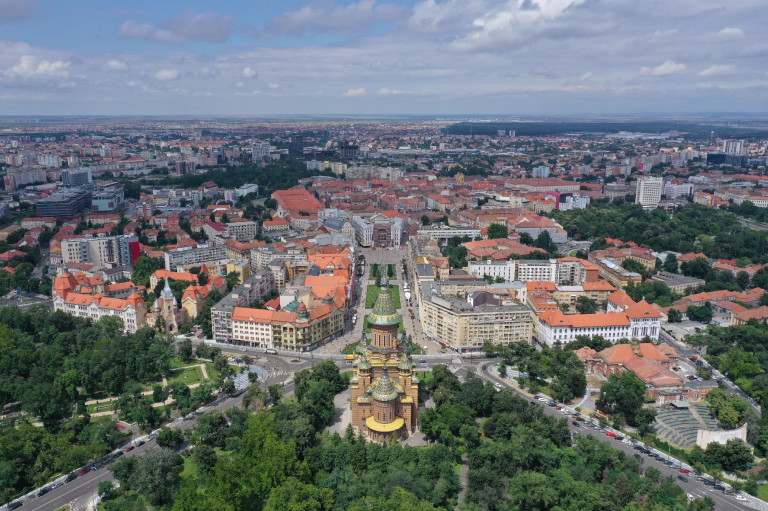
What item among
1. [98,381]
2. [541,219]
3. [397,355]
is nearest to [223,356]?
[98,381]

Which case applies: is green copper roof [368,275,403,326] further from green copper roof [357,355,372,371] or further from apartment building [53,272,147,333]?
apartment building [53,272,147,333]

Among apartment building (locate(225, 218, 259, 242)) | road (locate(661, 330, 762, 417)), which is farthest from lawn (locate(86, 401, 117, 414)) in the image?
apartment building (locate(225, 218, 259, 242))

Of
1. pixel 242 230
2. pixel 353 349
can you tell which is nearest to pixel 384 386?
pixel 353 349

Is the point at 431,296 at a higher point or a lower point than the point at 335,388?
higher

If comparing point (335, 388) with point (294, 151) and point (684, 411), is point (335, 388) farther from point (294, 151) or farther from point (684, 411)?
point (294, 151)

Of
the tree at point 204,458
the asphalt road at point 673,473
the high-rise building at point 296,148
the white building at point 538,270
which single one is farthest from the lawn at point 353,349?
the high-rise building at point 296,148
